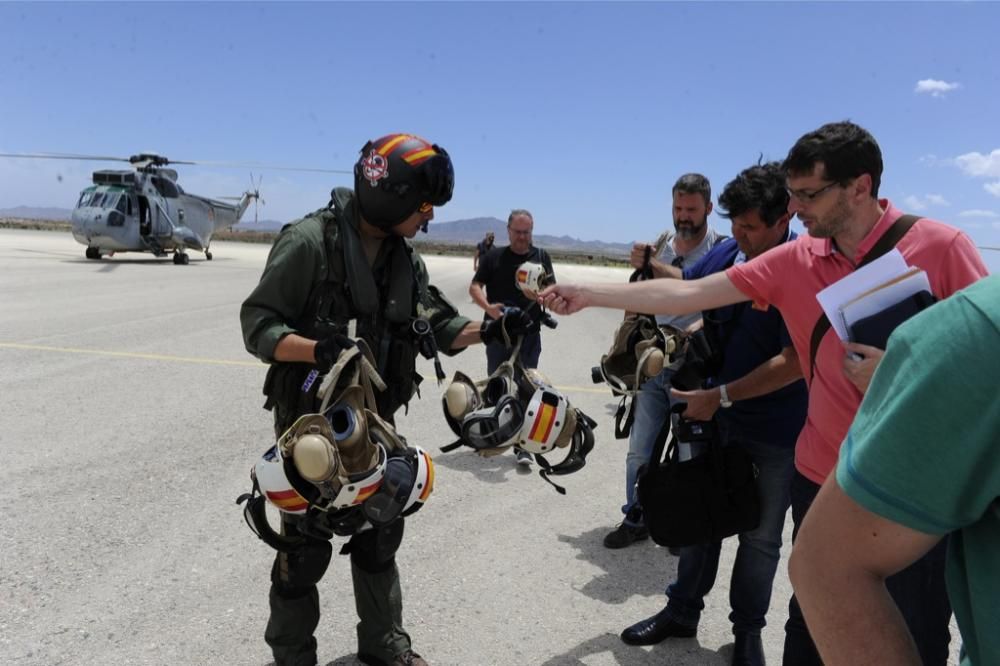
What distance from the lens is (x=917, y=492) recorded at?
92 centimetres

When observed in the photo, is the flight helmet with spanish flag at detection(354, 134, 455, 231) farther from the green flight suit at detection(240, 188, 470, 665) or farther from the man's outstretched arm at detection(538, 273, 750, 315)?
the man's outstretched arm at detection(538, 273, 750, 315)

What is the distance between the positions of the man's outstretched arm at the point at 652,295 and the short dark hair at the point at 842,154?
2.08 ft

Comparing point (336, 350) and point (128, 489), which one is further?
point (128, 489)

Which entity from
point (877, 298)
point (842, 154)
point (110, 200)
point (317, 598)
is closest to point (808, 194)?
point (842, 154)

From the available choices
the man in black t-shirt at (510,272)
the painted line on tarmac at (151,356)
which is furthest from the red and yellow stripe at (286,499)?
the painted line on tarmac at (151,356)

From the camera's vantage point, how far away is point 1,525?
4465mm

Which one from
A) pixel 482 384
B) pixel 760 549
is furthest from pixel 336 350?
pixel 760 549

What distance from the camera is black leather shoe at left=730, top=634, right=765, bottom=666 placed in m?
3.34

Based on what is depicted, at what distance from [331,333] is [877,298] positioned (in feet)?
6.56

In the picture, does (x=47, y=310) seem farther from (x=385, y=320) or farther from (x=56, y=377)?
(x=385, y=320)

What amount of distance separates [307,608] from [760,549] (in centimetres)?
215

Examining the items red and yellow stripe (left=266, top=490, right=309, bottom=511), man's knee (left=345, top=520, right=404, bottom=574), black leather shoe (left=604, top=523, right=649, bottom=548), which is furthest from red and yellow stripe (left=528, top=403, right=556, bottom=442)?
black leather shoe (left=604, top=523, right=649, bottom=548)

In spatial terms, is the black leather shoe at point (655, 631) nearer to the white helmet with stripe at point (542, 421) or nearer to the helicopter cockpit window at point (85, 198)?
the white helmet with stripe at point (542, 421)

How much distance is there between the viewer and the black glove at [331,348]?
8.61 feet
